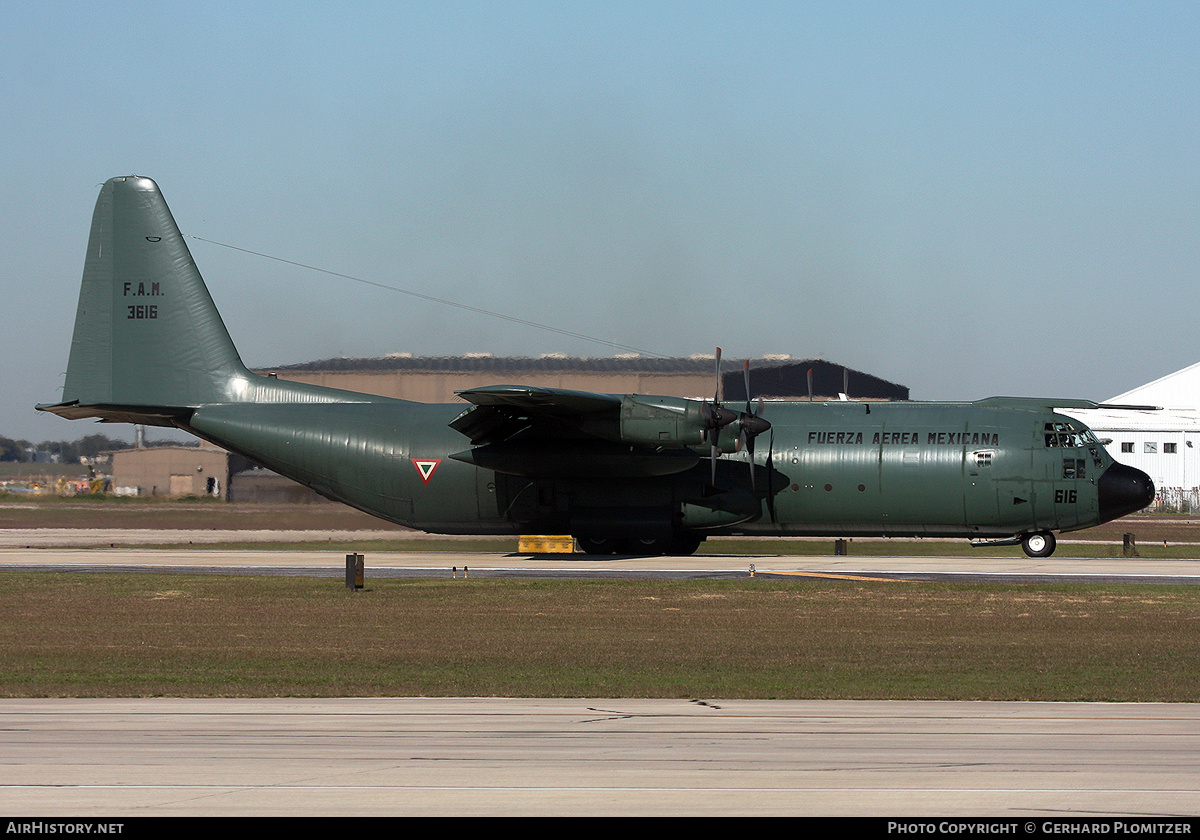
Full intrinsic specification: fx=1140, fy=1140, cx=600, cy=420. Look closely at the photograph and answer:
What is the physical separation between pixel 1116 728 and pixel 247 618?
50.7ft

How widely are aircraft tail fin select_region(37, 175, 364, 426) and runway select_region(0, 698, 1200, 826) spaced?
76.4ft

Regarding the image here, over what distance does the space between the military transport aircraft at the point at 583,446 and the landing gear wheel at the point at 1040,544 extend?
0.13ft

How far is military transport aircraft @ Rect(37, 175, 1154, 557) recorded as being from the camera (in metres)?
31.2

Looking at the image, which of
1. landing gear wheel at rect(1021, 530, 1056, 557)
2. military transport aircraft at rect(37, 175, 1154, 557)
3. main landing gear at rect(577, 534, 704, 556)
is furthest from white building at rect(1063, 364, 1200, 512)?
main landing gear at rect(577, 534, 704, 556)

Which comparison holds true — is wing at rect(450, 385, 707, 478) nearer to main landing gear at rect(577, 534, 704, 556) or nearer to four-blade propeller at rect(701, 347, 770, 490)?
four-blade propeller at rect(701, 347, 770, 490)

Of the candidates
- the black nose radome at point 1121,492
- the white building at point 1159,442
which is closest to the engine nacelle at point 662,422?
the black nose radome at point 1121,492

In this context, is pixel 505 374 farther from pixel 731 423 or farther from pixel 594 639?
pixel 594 639

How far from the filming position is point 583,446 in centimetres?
3189

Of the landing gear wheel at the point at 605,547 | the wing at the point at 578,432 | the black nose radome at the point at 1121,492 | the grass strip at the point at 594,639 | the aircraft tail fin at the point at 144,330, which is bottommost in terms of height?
the grass strip at the point at 594,639

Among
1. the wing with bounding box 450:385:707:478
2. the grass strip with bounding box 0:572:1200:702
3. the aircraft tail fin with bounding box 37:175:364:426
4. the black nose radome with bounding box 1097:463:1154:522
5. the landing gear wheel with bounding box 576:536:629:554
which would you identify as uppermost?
the aircraft tail fin with bounding box 37:175:364:426

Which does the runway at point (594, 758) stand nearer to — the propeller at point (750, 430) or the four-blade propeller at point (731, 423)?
the four-blade propeller at point (731, 423)

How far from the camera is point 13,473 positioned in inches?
6112

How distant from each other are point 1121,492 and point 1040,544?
283 centimetres

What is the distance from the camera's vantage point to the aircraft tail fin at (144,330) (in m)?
34.6
